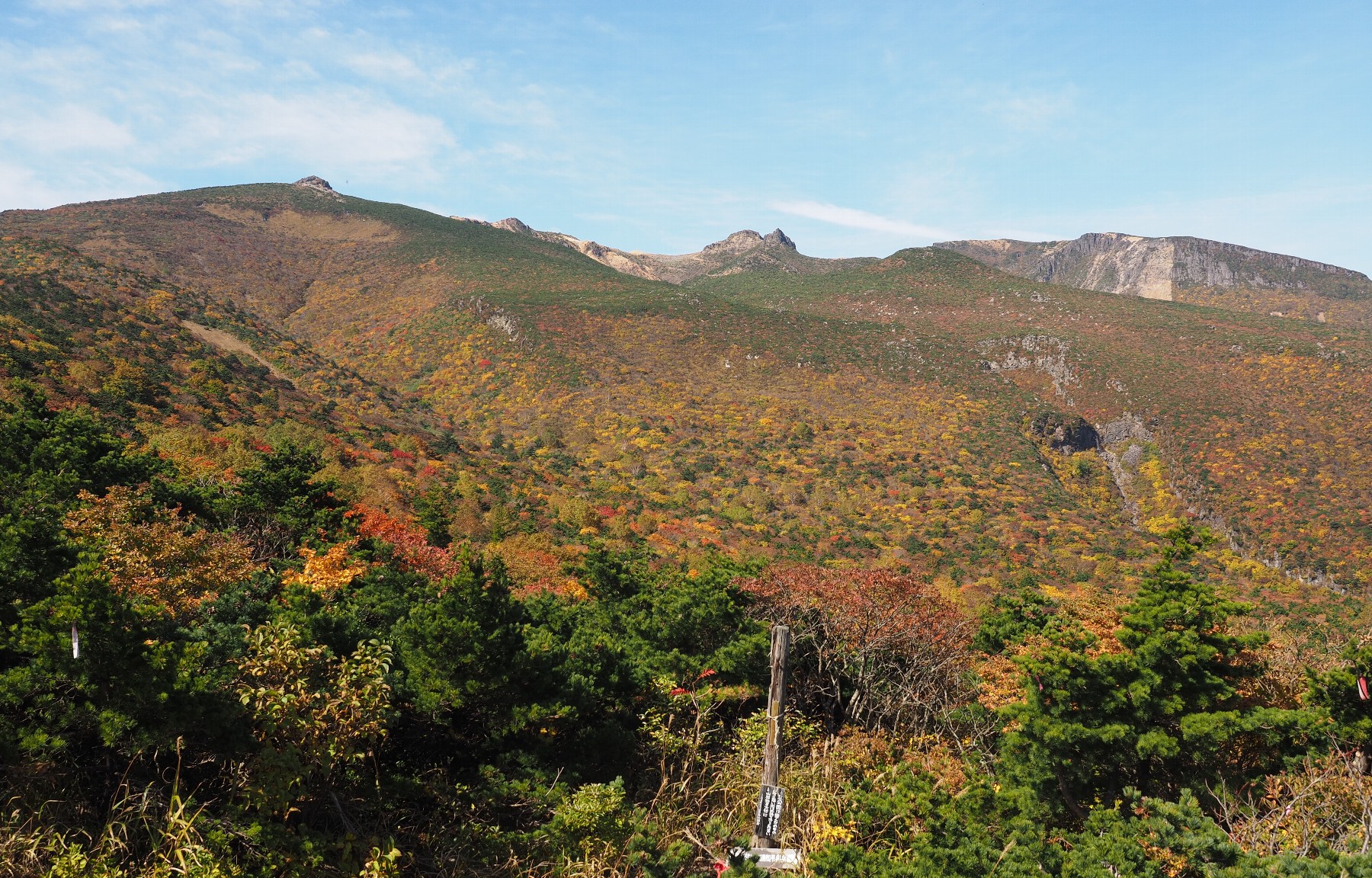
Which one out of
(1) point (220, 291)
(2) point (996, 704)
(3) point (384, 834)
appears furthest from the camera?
(1) point (220, 291)

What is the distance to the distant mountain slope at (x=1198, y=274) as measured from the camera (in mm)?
96062

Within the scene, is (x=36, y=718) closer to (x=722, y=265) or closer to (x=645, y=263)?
(x=722, y=265)

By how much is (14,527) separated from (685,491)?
27.8 meters

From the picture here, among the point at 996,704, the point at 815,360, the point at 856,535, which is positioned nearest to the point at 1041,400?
the point at 815,360

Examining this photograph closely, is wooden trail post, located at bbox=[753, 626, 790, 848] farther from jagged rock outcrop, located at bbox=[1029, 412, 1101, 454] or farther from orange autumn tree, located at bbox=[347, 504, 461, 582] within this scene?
jagged rock outcrop, located at bbox=[1029, 412, 1101, 454]

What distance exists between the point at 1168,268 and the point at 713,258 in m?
75.8

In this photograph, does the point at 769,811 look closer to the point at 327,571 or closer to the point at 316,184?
the point at 327,571

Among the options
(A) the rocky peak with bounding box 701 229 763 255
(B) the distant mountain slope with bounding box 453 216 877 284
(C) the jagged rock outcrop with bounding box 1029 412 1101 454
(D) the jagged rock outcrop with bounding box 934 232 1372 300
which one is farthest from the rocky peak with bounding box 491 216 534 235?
(C) the jagged rock outcrop with bounding box 1029 412 1101 454

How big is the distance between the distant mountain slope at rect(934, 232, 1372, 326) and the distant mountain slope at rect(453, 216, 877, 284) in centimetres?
4944

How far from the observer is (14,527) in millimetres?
6137

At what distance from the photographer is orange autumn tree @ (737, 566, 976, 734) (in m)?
10.7

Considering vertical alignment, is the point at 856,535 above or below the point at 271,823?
below

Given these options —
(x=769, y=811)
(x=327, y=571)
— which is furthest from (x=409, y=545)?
(x=769, y=811)

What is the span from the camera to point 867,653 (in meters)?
11.1
